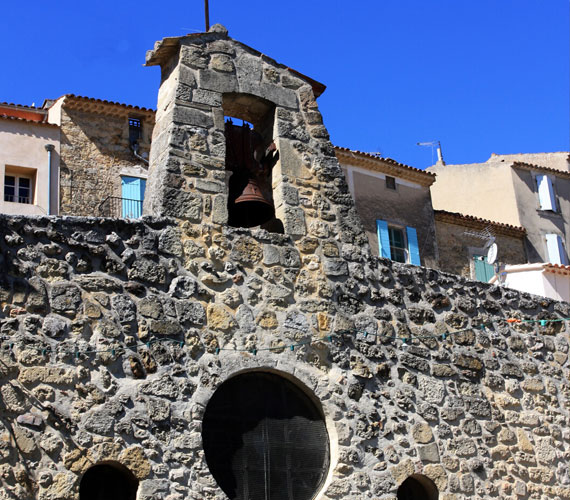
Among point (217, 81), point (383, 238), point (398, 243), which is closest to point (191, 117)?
point (217, 81)

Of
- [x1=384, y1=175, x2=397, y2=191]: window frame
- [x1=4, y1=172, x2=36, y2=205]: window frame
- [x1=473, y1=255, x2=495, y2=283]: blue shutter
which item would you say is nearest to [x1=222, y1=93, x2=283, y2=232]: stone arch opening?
[x1=4, y1=172, x2=36, y2=205]: window frame

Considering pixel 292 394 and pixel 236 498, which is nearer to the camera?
pixel 236 498

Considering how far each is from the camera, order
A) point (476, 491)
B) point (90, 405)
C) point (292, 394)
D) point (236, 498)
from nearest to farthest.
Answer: point (90, 405), point (236, 498), point (292, 394), point (476, 491)

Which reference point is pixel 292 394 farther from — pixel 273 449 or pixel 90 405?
pixel 90 405

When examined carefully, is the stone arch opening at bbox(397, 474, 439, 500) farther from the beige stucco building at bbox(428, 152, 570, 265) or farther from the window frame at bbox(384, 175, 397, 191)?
the beige stucco building at bbox(428, 152, 570, 265)

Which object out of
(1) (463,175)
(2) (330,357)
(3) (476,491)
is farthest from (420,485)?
(1) (463,175)

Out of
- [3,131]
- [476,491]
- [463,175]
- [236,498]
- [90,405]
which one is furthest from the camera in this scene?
[463,175]

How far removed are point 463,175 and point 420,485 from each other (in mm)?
18025

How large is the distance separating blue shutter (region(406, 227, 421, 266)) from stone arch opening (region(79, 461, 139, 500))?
49.0ft

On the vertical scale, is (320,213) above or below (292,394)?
above

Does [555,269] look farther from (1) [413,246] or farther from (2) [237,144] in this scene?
(2) [237,144]

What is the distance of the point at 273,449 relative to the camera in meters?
7.50

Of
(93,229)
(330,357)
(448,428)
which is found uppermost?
(93,229)

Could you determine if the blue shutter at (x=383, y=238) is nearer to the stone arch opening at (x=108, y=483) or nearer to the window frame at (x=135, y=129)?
the window frame at (x=135, y=129)
